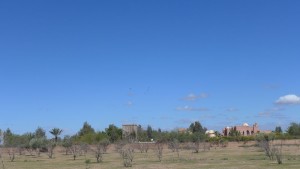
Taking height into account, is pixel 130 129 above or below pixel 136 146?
above

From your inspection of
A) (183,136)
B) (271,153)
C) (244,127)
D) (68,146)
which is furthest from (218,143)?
(244,127)

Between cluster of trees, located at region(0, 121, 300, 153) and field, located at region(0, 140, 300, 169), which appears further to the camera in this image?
cluster of trees, located at region(0, 121, 300, 153)

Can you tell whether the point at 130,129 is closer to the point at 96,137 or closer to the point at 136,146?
the point at 96,137

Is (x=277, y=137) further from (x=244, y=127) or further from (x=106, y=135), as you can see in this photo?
(x=244, y=127)

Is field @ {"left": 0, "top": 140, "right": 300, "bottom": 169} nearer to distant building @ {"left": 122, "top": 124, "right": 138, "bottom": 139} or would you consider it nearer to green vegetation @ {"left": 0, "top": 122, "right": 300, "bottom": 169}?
green vegetation @ {"left": 0, "top": 122, "right": 300, "bottom": 169}

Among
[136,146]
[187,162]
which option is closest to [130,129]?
[136,146]

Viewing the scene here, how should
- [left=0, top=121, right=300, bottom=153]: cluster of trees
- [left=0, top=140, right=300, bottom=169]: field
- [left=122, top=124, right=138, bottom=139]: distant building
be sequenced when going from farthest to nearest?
1. [left=122, top=124, right=138, bottom=139]: distant building
2. [left=0, top=121, right=300, bottom=153]: cluster of trees
3. [left=0, top=140, right=300, bottom=169]: field

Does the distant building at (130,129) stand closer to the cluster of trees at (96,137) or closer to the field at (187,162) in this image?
the cluster of trees at (96,137)

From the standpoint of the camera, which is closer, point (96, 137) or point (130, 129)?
point (96, 137)

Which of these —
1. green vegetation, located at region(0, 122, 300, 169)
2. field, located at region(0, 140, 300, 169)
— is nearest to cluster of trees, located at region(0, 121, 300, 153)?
green vegetation, located at region(0, 122, 300, 169)

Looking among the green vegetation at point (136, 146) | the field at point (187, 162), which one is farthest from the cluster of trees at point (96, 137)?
the field at point (187, 162)

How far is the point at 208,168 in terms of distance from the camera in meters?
32.9

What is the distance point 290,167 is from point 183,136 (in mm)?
82180

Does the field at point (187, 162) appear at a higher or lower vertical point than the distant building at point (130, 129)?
lower
